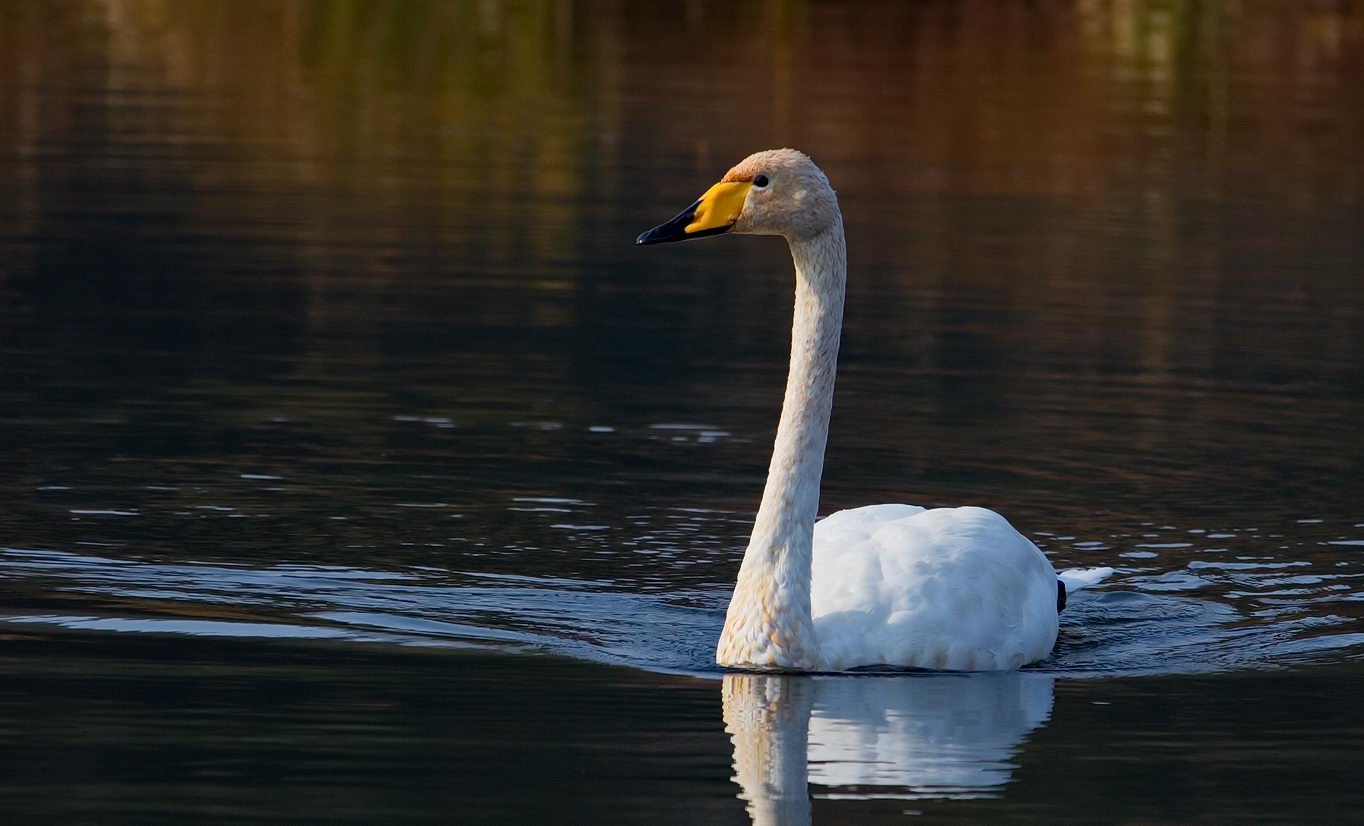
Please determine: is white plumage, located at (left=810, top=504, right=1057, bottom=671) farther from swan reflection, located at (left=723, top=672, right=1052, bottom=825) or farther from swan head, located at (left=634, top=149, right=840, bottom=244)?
swan head, located at (left=634, top=149, right=840, bottom=244)

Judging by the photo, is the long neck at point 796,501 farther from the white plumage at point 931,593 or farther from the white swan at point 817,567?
the white plumage at point 931,593

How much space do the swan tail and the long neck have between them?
1402 mm

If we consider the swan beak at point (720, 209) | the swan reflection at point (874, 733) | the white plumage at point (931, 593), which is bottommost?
the swan reflection at point (874, 733)

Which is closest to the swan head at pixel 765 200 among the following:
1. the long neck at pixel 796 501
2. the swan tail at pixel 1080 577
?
the long neck at pixel 796 501

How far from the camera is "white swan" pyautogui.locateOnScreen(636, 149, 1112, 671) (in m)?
8.35

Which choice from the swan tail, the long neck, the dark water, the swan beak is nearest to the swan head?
the swan beak

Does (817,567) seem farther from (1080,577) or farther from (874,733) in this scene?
(874,733)

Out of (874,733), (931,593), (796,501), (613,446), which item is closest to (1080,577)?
(931,593)

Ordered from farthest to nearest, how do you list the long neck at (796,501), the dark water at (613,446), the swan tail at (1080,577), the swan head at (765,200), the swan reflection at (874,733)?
the swan tail at (1080,577)
the swan head at (765,200)
the long neck at (796,501)
the dark water at (613,446)
the swan reflection at (874,733)

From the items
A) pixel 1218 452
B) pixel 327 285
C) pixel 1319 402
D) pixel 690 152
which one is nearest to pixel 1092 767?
pixel 1218 452

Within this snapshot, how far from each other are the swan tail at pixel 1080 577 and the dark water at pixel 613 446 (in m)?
0.21

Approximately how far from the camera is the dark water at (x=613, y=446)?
716 centimetres

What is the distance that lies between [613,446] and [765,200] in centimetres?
393

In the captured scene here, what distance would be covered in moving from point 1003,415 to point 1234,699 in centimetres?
520
